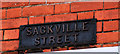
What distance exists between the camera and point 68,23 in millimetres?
2508

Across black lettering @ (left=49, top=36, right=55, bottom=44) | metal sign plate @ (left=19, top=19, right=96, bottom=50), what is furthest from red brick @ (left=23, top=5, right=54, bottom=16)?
black lettering @ (left=49, top=36, right=55, bottom=44)

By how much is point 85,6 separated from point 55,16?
0.26 m

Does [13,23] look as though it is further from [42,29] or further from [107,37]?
[107,37]

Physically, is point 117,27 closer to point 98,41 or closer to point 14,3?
point 98,41

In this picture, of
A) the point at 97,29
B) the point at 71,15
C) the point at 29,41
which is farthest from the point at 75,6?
the point at 29,41

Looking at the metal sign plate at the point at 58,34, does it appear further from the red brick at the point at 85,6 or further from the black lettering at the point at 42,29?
the red brick at the point at 85,6

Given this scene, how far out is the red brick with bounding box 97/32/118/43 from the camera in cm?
238

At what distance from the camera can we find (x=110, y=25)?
2416 millimetres

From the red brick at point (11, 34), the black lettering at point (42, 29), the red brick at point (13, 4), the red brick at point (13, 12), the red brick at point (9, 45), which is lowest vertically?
the red brick at point (9, 45)

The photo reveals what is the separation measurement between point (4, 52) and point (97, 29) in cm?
81

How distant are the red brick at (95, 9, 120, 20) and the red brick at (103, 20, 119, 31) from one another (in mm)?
38

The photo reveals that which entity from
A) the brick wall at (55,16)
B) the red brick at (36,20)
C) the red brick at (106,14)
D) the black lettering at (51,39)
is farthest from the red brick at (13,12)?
the red brick at (106,14)

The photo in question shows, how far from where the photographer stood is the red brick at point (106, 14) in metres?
2.42

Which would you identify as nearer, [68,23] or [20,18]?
[68,23]
